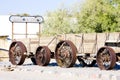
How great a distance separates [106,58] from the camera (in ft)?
60.2

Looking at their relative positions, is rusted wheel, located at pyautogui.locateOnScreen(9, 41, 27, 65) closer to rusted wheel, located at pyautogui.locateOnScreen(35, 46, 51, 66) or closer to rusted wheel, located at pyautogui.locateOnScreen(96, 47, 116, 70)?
rusted wheel, located at pyautogui.locateOnScreen(35, 46, 51, 66)

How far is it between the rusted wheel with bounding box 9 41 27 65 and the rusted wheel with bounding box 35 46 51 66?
3.75 ft

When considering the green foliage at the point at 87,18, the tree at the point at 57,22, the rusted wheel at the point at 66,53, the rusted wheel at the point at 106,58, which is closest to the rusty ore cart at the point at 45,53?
the rusted wheel at the point at 66,53

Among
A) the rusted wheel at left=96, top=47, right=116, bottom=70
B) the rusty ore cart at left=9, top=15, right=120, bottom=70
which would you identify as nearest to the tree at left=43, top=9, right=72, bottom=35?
the rusty ore cart at left=9, top=15, right=120, bottom=70

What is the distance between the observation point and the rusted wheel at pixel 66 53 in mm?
20250

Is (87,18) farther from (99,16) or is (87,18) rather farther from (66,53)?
(66,53)

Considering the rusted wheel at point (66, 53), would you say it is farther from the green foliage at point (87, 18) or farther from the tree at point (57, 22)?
the tree at point (57, 22)

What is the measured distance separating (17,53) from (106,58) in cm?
736

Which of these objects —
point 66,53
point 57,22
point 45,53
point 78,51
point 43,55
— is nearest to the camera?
point 78,51

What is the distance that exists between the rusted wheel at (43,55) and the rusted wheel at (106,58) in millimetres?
3959

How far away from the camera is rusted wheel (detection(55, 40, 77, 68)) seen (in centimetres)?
2025

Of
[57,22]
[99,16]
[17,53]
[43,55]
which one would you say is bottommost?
[17,53]

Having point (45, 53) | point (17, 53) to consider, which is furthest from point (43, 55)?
point (17, 53)

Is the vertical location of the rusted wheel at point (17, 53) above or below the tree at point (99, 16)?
below
